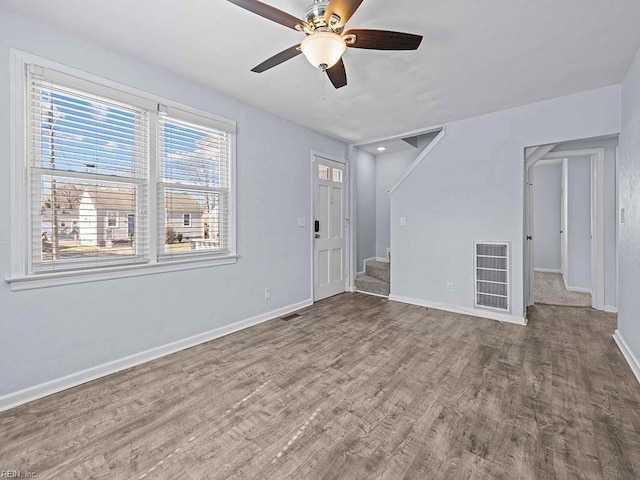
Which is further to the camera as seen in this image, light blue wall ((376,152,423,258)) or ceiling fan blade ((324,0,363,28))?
light blue wall ((376,152,423,258))

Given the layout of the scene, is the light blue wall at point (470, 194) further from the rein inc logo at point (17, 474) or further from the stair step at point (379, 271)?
the rein inc logo at point (17, 474)

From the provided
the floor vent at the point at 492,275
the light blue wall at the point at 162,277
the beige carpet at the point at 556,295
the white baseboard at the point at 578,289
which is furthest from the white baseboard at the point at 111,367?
the white baseboard at the point at 578,289

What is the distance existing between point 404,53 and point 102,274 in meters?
2.99

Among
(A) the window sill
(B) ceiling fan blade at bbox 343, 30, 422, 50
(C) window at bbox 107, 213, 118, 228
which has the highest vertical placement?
(B) ceiling fan blade at bbox 343, 30, 422, 50

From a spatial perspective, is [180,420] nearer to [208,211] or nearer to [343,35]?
[208,211]

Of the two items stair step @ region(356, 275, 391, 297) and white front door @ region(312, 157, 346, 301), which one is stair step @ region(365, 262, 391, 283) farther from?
white front door @ region(312, 157, 346, 301)

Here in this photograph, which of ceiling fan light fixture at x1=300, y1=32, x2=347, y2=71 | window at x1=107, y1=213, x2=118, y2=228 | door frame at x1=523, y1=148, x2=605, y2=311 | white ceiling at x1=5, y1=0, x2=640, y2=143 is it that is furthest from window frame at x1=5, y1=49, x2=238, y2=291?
door frame at x1=523, y1=148, x2=605, y2=311

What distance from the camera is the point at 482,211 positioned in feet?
12.5

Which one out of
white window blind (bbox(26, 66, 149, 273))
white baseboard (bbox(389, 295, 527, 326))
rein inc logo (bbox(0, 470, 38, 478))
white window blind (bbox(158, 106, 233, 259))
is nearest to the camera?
rein inc logo (bbox(0, 470, 38, 478))

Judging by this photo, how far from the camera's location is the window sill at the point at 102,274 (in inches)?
80.0

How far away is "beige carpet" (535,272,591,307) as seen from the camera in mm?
4344

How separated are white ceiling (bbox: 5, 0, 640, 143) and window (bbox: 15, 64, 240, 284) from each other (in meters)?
0.44

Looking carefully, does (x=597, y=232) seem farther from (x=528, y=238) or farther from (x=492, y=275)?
(x=492, y=275)

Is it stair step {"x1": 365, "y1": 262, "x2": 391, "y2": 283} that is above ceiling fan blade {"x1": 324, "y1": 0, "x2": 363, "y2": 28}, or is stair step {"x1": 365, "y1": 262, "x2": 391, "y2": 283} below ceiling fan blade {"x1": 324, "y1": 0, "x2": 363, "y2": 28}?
below
